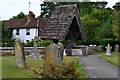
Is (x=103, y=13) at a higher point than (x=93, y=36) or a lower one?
higher

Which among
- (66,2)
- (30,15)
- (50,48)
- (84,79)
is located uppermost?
(66,2)

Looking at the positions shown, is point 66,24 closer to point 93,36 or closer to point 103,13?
point 93,36

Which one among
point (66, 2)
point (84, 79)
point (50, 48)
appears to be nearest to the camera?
point (84, 79)

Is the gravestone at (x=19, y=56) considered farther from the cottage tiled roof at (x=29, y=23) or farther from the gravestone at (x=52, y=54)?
the cottage tiled roof at (x=29, y=23)

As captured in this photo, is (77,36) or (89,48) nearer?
(77,36)

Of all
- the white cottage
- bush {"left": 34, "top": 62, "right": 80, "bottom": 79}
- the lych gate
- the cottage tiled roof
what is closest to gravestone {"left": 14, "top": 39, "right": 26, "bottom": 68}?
bush {"left": 34, "top": 62, "right": 80, "bottom": 79}

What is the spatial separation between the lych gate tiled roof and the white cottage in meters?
17.7

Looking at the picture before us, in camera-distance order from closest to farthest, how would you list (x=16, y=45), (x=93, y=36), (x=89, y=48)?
(x=16, y=45), (x=89, y=48), (x=93, y=36)

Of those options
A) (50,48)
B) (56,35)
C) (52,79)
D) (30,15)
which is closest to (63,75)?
(52,79)

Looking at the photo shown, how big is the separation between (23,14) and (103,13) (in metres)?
24.2

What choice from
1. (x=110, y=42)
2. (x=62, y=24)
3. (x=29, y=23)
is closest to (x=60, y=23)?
(x=62, y=24)

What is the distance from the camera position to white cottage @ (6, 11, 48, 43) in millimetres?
44062

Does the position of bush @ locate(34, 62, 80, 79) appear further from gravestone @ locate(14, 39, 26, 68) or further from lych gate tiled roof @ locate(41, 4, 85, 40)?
lych gate tiled roof @ locate(41, 4, 85, 40)

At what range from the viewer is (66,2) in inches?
2170
